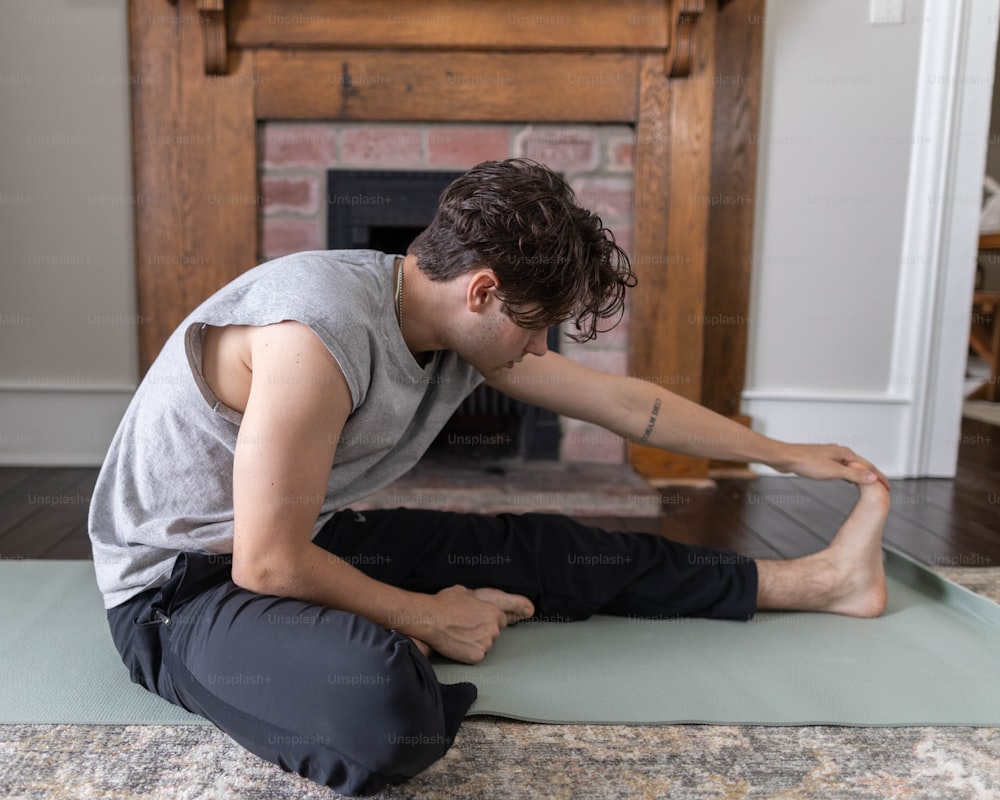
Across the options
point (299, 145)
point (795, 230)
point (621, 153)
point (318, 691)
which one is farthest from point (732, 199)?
point (318, 691)

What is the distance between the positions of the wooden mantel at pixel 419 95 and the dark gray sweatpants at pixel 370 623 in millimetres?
1208

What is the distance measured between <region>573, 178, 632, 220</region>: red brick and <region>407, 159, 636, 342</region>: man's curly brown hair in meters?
1.49

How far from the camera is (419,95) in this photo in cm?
251

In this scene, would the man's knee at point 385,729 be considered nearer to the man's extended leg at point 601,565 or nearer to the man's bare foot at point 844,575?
the man's extended leg at point 601,565

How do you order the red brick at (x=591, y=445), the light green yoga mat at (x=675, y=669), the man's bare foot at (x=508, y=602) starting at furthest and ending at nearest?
the red brick at (x=591, y=445) → the man's bare foot at (x=508, y=602) → the light green yoga mat at (x=675, y=669)

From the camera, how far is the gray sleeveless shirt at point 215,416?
1.08 meters

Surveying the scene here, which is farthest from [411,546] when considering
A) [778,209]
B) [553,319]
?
[778,209]

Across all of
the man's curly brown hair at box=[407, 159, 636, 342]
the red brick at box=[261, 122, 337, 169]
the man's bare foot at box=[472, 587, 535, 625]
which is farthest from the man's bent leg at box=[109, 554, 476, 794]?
the red brick at box=[261, 122, 337, 169]

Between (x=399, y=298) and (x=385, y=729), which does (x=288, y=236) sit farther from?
(x=385, y=729)

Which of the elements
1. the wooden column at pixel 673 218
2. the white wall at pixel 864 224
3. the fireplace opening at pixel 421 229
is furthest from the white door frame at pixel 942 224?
the fireplace opening at pixel 421 229

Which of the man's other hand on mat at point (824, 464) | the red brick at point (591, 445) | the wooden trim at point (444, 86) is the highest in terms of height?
the wooden trim at point (444, 86)

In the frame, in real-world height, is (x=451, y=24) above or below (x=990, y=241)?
above

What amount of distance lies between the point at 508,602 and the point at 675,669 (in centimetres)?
28

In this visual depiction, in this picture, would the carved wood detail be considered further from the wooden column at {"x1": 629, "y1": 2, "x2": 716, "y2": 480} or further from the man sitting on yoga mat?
the man sitting on yoga mat
